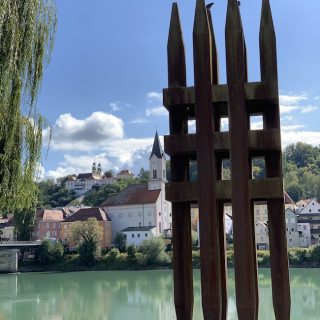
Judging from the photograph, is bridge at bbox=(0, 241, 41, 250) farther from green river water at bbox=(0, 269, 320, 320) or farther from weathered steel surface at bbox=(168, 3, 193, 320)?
weathered steel surface at bbox=(168, 3, 193, 320)

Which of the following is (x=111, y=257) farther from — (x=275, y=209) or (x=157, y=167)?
(x=275, y=209)

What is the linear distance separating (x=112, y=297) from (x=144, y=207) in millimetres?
40427

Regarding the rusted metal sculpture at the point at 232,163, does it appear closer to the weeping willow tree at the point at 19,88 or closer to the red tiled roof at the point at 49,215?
the weeping willow tree at the point at 19,88

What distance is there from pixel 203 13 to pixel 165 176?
2992 inches

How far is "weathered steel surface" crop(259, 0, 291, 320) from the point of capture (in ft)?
21.6

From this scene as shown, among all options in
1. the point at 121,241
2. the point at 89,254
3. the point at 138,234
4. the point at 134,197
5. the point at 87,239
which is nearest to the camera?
the point at 89,254

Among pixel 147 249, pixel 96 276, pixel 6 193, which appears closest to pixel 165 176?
pixel 147 249

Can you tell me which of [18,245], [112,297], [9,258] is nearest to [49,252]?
[18,245]

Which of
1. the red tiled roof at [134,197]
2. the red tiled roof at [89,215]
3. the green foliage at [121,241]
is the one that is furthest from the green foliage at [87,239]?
the red tiled roof at [134,197]

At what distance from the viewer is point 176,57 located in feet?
23.2

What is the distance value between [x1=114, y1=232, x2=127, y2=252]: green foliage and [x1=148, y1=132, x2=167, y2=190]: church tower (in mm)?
11085

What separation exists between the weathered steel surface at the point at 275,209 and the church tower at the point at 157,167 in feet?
240

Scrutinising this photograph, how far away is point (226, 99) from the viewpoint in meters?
6.70

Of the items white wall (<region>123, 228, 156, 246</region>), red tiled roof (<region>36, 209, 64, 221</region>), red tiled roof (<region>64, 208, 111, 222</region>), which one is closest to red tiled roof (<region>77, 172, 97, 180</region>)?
red tiled roof (<region>36, 209, 64, 221</region>)
